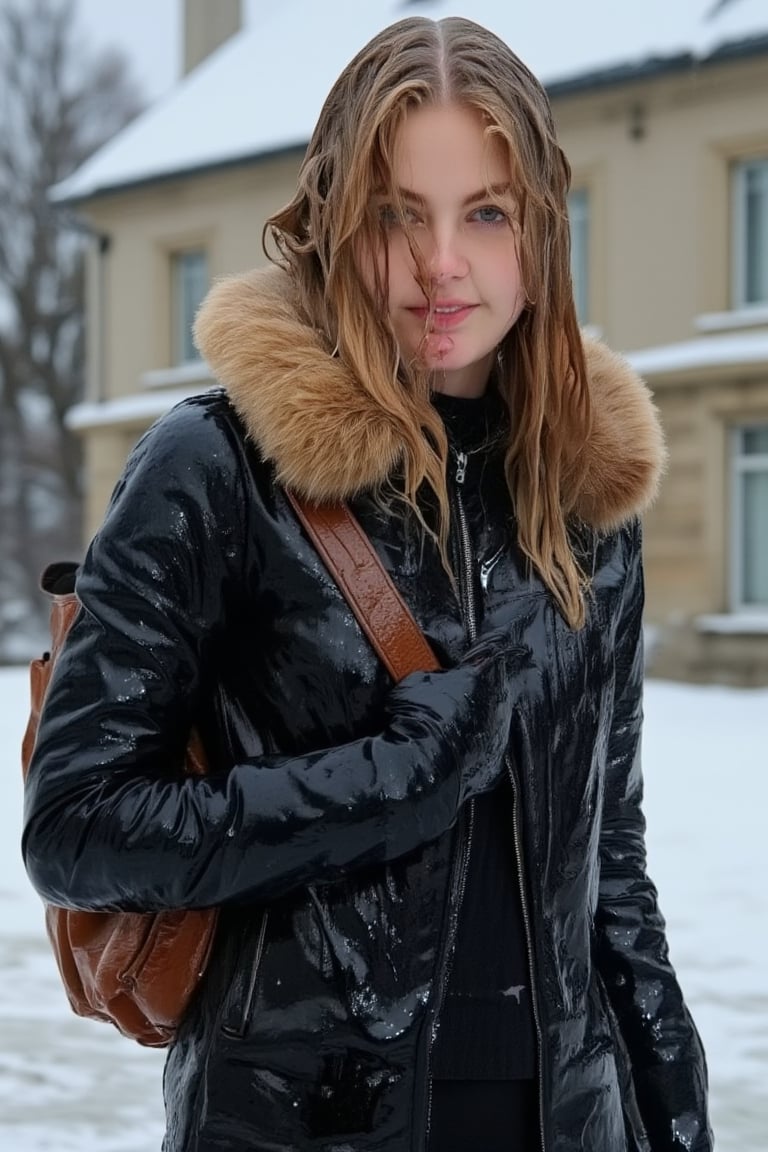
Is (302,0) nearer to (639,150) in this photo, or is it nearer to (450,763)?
(639,150)

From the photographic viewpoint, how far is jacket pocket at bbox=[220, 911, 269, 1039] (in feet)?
4.85

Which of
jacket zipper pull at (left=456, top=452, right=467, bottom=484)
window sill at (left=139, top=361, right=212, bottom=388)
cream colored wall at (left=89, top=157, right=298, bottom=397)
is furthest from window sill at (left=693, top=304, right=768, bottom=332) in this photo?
jacket zipper pull at (left=456, top=452, right=467, bottom=484)

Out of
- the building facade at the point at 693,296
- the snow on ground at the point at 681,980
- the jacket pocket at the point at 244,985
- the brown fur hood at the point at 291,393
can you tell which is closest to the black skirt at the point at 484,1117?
the jacket pocket at the point at 244,985

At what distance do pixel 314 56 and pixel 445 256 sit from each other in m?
20.1

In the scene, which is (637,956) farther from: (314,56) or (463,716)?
(314,56)

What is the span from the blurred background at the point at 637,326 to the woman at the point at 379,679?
3.07 m

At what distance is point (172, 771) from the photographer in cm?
148

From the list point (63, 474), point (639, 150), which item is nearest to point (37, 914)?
point (639, 150)

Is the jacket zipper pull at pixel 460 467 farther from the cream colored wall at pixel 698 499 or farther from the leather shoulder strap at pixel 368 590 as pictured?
the cream colored wall at pixel 698 499

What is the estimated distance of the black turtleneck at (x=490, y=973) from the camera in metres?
1.53

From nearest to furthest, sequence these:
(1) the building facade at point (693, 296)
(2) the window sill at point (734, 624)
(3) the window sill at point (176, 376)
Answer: (2) the window sill at point (734, 624)
(1) the building facade at point (693, 296)
(3) the window sill at point (176, 376)

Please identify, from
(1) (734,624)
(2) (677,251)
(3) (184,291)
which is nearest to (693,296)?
(2) (677,251)

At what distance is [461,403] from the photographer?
1.74 m

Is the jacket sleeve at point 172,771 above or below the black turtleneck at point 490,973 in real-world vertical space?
above
